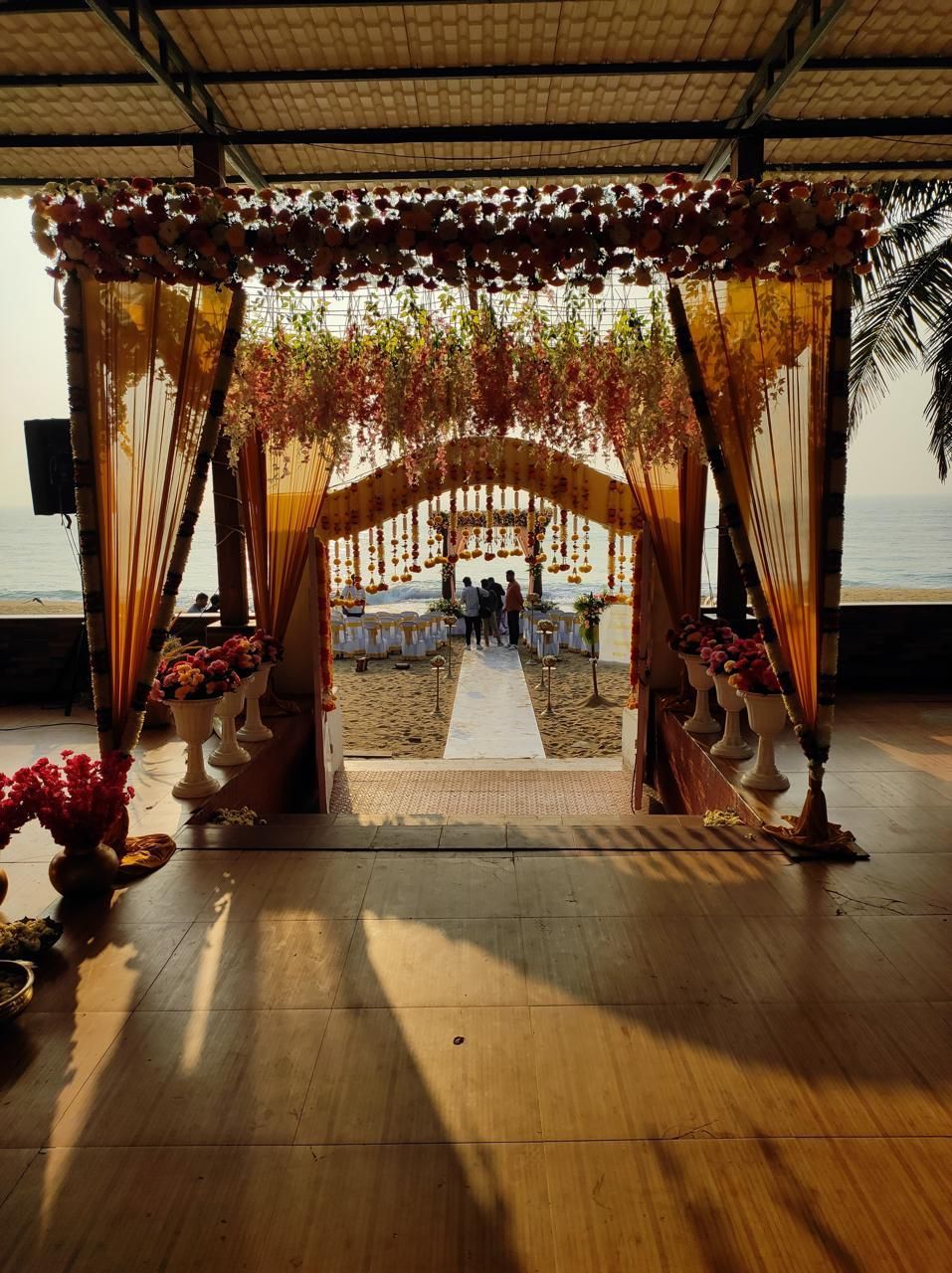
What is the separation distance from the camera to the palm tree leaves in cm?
670

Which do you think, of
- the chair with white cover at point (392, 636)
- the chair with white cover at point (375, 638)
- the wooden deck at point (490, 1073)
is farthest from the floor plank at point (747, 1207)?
the chair with white cover at point (392, 636)

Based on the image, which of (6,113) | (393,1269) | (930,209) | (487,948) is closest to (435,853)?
(487,948)

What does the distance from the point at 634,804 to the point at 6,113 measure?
239 inches

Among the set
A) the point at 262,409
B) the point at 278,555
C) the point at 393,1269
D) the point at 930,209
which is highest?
the point at 930,209

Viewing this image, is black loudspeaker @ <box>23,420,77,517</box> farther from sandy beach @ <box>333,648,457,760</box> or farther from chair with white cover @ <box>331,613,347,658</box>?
chair with white cover @ <box>331,613,347,658</box>

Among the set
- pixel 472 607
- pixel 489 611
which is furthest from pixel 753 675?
pixel 489 611

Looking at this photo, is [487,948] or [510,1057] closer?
[510,1057]

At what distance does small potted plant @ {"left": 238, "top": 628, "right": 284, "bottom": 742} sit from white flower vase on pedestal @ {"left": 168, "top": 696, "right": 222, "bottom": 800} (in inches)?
31.4

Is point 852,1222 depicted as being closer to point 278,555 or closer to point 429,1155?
point 429,1155

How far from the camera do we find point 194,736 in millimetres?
4125

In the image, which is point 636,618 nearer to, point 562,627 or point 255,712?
point 255,712

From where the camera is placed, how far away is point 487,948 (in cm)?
263

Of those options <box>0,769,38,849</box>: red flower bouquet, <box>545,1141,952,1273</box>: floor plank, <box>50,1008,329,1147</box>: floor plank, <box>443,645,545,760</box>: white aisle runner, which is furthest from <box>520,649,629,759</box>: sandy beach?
<box>545,1141,952,1273</box>: floor plank

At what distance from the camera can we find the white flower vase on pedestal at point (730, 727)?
4477mm
